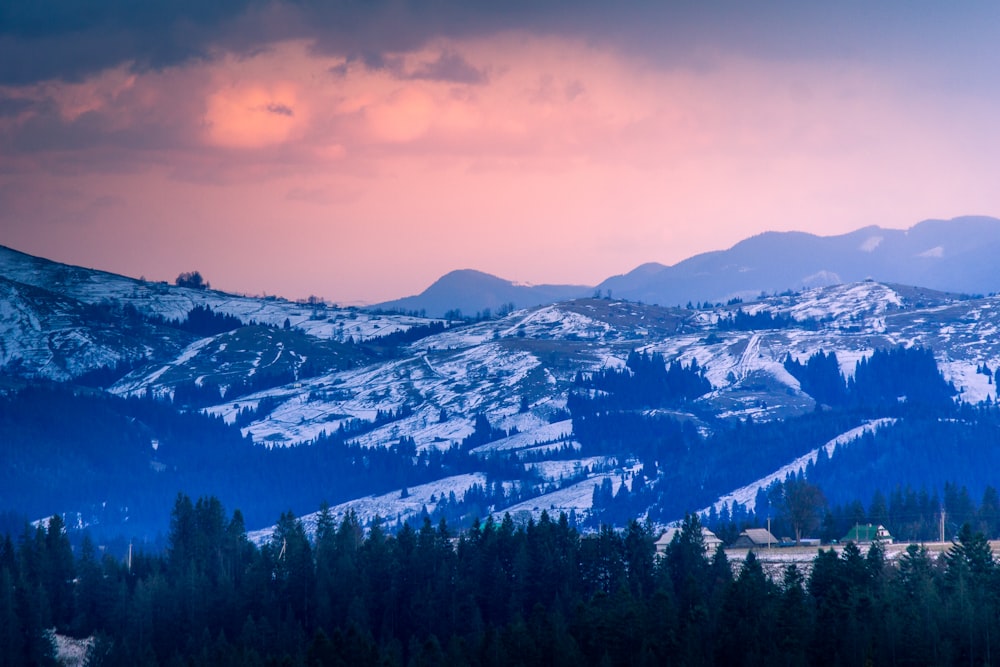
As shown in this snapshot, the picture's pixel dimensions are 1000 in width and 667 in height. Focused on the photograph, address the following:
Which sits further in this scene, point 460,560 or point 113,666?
point 460,560

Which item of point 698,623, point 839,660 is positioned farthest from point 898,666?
A: point 698,623

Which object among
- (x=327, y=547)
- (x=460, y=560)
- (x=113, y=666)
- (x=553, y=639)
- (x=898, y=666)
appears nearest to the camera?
(x=898, y=666)

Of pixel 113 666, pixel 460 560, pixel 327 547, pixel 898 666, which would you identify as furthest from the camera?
pixel 327 547

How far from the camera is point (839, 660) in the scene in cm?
13100

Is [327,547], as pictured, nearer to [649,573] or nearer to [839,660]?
[649,573]

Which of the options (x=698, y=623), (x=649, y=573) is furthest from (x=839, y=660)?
(x=649, y=573)

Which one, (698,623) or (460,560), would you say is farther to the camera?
(460,560)

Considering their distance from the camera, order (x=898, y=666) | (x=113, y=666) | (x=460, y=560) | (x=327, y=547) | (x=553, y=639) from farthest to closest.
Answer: (x=327, y=547)
(x=460, y=560)
(x=113, y=666)
(x=553, y=639)
(x=898, y=666)

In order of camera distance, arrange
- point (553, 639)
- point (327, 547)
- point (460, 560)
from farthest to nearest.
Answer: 1. point (327, 547)
2. point (460, 560)
3. point (553, 639)

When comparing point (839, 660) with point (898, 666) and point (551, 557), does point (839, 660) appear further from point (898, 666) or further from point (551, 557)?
point (551, 557)

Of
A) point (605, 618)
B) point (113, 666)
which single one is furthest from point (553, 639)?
point (113, 666)

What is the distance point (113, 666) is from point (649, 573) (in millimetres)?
56979

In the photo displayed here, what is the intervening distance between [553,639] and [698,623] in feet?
44.2

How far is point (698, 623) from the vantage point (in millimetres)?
142750
